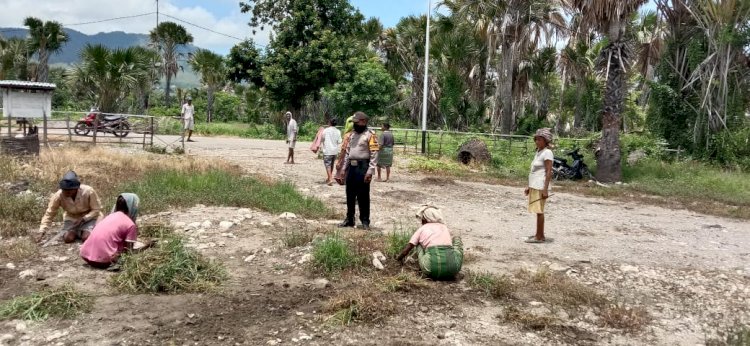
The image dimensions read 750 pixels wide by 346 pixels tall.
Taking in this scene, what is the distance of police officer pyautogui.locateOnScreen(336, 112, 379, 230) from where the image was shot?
7000mm

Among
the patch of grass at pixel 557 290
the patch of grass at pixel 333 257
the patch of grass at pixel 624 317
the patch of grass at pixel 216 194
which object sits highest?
the patch of grass at pixel 216 194

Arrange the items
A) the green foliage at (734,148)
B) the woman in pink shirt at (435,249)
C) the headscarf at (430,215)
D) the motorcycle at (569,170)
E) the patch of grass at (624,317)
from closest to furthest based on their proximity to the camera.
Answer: the patch of grass at (624,317) < the woman in pink shirt at (435,249) < the headscarf at (430,215) < the motorcycle at (569,170) < the green foliage at (734,148)

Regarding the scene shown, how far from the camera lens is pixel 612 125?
14.1 m

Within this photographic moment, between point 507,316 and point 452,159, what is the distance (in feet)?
42.4

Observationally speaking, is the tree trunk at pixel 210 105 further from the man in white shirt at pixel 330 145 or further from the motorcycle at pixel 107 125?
the man in white shirt at pixel 330 145

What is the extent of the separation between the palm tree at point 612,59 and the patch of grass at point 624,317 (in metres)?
10.1

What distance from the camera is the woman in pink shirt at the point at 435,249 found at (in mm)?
5156

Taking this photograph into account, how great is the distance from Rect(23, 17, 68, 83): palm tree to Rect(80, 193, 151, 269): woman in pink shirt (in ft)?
105

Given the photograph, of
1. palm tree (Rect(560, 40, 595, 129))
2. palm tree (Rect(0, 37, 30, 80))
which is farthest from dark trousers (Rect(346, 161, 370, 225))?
palm tree (Rect(0, 37, 30, 80))

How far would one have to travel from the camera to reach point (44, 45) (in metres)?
32.5

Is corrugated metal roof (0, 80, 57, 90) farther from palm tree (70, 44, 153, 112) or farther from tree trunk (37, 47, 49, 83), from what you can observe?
tree trunk (37, 47, 49, 83)

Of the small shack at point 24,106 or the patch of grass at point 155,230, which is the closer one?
the patch of grass at point 155,230

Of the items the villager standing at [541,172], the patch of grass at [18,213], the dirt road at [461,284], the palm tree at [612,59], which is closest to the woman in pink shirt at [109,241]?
the dirt road at [461,284]

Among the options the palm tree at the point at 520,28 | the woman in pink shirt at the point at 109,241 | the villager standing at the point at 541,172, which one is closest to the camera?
the woman in pink shirt at the point at 109,241
